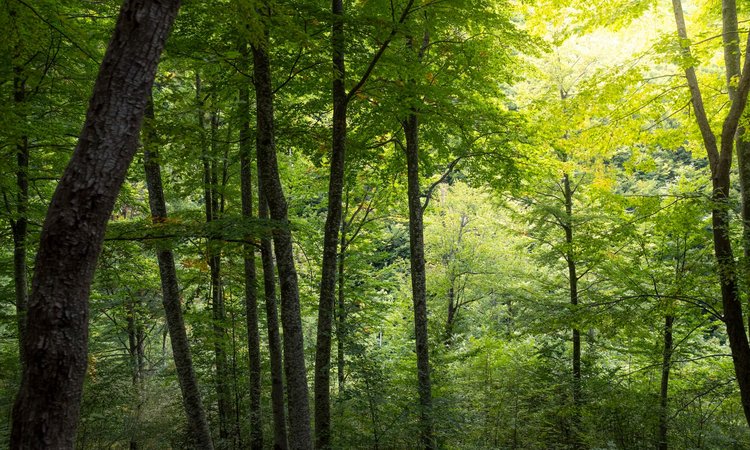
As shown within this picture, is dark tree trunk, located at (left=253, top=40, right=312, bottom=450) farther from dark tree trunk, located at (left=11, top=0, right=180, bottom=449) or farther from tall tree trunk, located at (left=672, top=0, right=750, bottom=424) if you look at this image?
tall tree trunk, located at (left=672, top=0, right=750, bottom=424)

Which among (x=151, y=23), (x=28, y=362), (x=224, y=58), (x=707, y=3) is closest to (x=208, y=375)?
(x=224, y=58)

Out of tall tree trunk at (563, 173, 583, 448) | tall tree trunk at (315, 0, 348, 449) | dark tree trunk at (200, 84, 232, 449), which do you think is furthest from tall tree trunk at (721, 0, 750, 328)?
dark tree trunk at (200, 84, 232, 449)

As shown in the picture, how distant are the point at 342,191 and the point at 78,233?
607 centimetres

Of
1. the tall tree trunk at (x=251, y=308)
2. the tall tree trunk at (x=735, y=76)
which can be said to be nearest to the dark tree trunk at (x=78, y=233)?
the tall tree trunk at (x=251, y=308)

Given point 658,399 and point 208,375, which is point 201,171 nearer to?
point 208,375

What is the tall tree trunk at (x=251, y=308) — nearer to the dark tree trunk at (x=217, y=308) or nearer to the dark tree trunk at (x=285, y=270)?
the dark tree trunk at (x=217, y=308)

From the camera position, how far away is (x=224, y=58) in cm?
622

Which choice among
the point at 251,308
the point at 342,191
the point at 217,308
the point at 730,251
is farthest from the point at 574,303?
the point at 217,308

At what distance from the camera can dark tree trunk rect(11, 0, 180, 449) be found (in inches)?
106

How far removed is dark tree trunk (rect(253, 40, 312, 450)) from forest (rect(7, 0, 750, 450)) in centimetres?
3

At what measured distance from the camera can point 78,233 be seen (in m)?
2.80

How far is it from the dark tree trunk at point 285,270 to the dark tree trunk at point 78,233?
2.89m

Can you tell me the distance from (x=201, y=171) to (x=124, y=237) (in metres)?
5.78

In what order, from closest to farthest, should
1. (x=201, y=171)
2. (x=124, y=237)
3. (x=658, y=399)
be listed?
(x=124, y=237) < (x=658, y=399) < (x=201, y=171)
